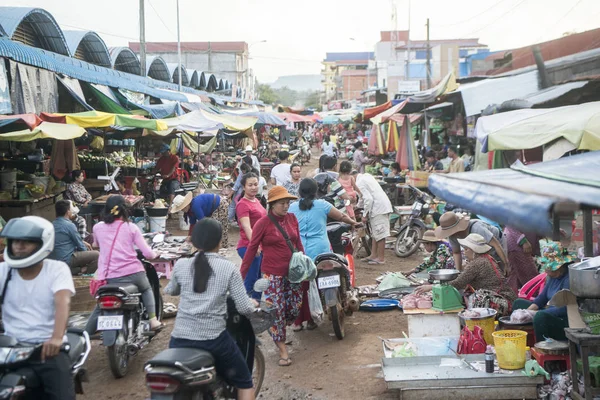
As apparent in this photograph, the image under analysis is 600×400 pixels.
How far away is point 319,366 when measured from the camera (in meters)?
6.55

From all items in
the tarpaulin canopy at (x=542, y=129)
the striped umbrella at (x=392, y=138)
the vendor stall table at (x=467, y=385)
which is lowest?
the vendor stall table at (x=467, y=385)

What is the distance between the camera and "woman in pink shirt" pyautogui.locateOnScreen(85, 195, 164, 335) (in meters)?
6.40

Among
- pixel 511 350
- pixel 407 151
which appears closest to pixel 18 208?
pixel 511 350

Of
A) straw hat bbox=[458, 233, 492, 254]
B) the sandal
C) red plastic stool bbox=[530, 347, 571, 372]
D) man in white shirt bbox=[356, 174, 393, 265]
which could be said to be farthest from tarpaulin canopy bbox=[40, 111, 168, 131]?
red plastic stool bbox=[530, 347, 571, 372]

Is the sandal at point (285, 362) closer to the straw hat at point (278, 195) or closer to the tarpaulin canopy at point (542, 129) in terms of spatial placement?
the straw hat at point (278, 195)

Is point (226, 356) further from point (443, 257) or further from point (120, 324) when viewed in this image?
point (443, 257)

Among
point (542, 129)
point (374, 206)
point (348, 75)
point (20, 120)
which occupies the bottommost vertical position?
point (374, 206)

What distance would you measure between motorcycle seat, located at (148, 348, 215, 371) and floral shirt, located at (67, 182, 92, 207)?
8964 mm

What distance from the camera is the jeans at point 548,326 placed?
5.54 m

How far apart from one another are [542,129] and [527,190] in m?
5.62

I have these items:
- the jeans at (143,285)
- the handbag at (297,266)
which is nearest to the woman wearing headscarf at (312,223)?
the handbag at (297,266)

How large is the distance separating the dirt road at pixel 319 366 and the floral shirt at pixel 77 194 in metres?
5.07

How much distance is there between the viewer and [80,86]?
15312 millimetres

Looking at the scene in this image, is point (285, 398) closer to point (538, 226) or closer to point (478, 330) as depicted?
point (478, 330)
